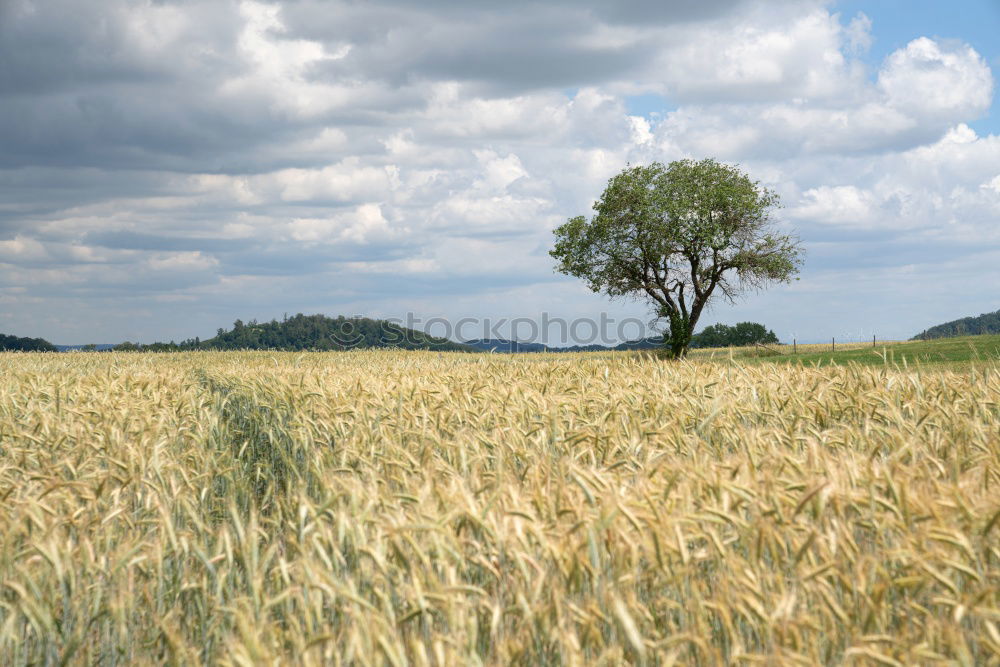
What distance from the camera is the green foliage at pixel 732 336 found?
235 feet

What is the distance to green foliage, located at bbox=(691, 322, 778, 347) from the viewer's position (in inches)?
2815

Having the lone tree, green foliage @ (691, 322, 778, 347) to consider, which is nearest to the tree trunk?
the lone tree

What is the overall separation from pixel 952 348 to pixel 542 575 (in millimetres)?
28760

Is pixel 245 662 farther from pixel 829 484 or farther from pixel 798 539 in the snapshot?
pixel 829 484

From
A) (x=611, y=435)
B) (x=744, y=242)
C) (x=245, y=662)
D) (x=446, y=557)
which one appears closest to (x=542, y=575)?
(x=446, y=557)

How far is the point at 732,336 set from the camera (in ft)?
241

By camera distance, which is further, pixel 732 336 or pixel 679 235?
pixel 732 336

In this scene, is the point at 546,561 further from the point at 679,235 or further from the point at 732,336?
the point at 732,336

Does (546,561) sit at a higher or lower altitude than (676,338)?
lower

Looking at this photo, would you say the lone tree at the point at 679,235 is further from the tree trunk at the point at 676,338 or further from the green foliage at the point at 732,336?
the green foliage at the point at 732,336

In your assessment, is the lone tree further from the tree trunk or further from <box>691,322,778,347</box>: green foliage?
<box>691,322,778,347</box>: green foliage

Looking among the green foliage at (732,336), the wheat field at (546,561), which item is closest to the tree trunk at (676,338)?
the wheat field at (546,561)

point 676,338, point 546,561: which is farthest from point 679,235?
point 546,561

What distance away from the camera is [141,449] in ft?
16.3
